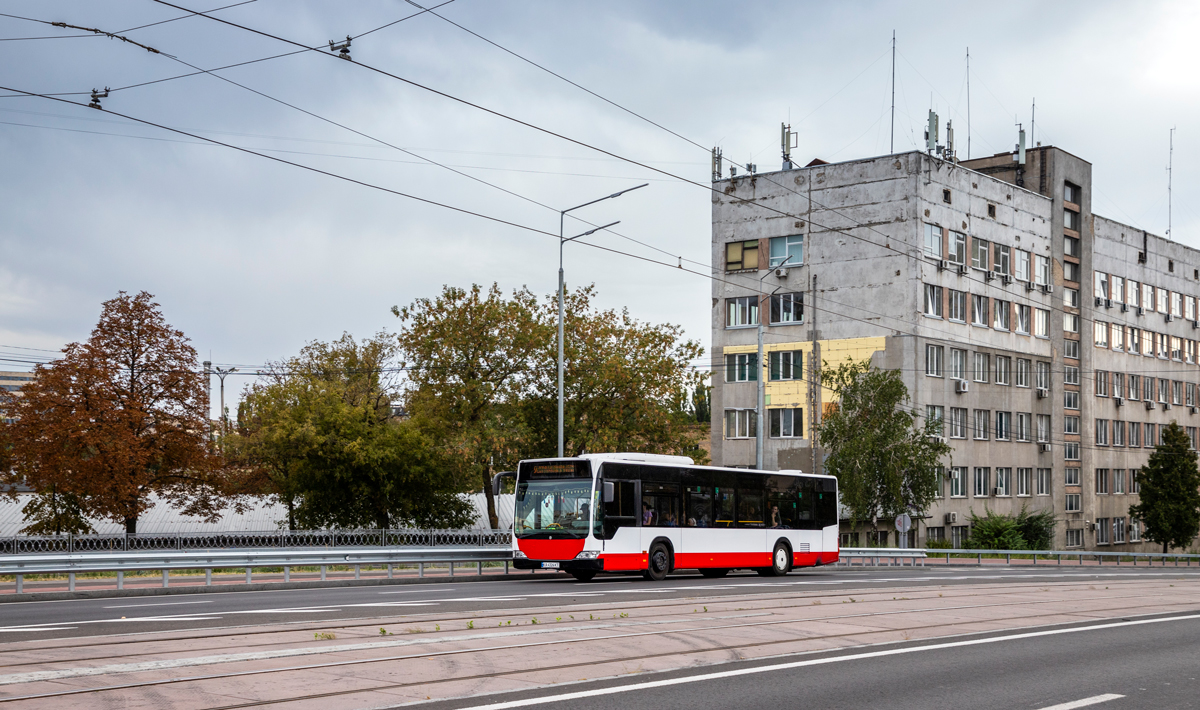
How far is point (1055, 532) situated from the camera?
66.4 m

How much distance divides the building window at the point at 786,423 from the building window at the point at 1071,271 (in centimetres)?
2272

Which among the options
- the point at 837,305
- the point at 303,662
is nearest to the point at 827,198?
the point at 837,305

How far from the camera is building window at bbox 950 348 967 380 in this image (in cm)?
6006

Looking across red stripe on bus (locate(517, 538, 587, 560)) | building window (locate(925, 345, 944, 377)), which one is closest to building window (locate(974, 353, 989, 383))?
building window (locate(925, 345, 944, 377))

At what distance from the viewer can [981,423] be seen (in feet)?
203

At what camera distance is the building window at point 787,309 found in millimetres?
60750

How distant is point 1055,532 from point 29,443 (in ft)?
175

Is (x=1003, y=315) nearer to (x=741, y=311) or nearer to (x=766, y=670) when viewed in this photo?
(x=741, y=311)

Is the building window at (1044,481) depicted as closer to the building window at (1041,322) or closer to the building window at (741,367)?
the building window at (1041,322)

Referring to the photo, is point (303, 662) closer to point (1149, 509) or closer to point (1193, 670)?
point (1193, 670)

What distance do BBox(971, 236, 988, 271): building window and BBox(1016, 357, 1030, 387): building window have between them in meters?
6.41

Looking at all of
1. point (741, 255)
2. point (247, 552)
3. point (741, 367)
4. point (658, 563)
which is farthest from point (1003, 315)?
point (247, 552)

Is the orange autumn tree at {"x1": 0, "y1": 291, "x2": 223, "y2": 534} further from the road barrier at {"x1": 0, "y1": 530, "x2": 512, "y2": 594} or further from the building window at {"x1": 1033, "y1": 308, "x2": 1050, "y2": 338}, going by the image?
the building window at {"x1": 1033, "y1": 308, "x2": 1050, "y2": 338}

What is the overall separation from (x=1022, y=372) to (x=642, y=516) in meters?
46.3
